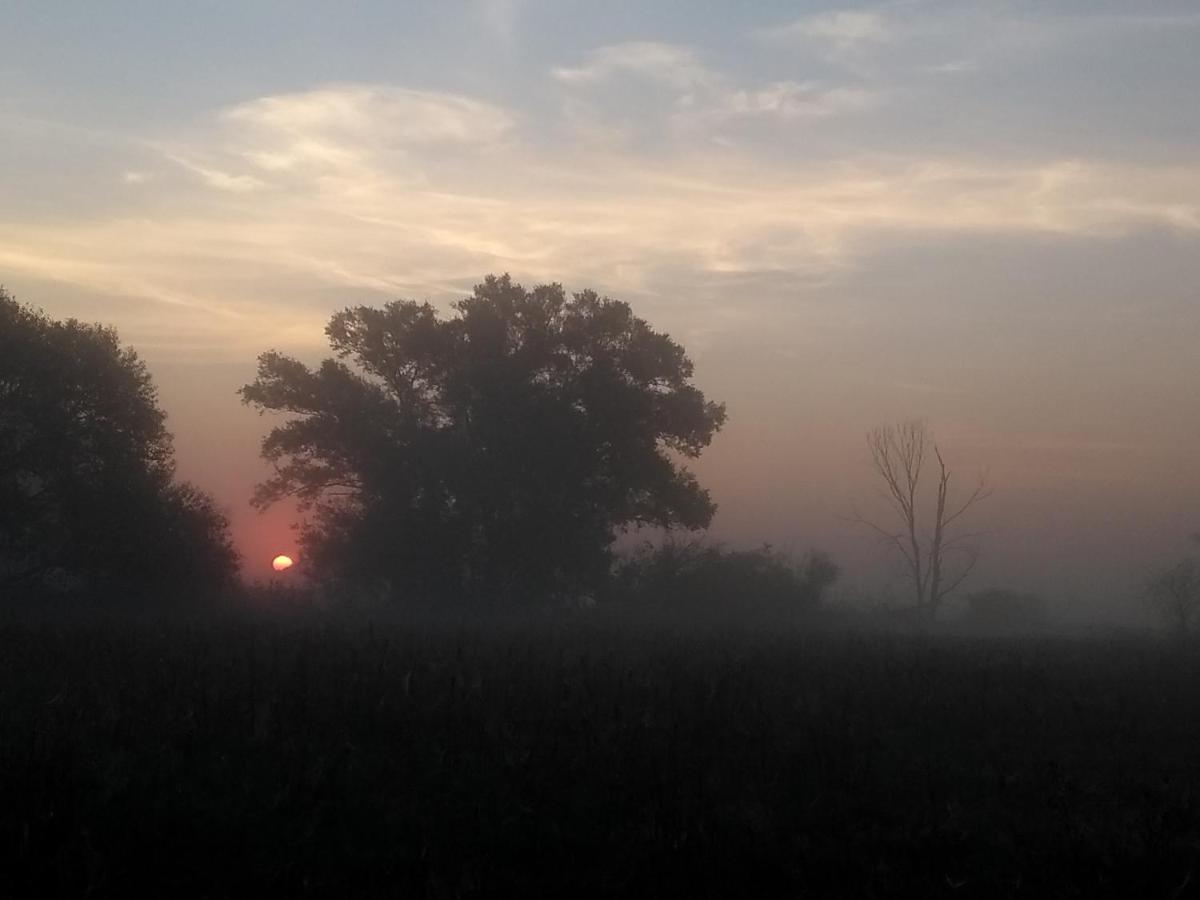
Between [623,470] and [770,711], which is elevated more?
[623,470]

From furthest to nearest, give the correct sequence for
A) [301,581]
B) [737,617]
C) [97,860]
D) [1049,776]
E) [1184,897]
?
[737,617] < [301,581] < [1049,776] < [1184,897] < [97,860]

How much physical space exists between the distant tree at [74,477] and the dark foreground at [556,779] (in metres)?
14.7

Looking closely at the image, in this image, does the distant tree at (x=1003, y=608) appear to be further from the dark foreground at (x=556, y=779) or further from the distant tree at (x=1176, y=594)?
the dark foreground at (x=556, y=779)

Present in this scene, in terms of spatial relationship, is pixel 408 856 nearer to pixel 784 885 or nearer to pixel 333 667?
pixel 784 885

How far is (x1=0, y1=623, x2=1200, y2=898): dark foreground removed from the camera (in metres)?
7.23

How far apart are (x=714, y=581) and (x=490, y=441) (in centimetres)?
1190

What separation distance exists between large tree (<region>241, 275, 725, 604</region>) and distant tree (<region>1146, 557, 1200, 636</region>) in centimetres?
2002

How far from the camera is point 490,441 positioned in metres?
37.1

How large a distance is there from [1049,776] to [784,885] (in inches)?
160

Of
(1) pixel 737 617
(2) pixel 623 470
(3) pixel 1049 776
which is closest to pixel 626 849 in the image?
(3) pixel 1049 776

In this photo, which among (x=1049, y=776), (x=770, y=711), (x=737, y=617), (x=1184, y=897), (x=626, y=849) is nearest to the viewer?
(x=1184, y=897)

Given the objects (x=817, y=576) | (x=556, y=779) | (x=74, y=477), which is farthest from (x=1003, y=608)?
(x=556, y=779)

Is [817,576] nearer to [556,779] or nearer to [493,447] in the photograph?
[493,447]

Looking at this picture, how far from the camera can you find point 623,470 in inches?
1495
